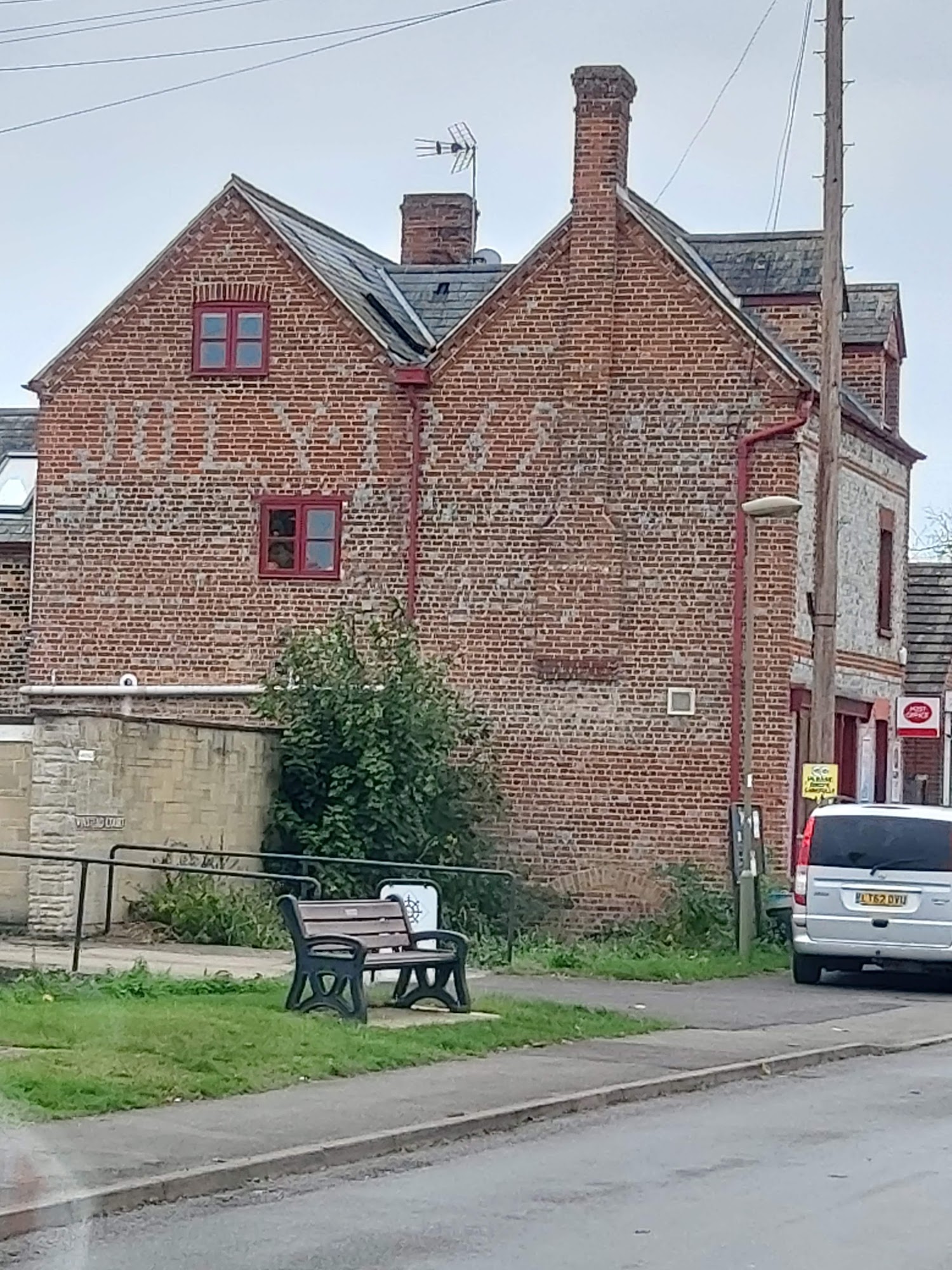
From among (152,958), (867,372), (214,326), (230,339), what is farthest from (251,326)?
(152,958)

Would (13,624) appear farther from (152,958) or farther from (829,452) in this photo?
(829,452)

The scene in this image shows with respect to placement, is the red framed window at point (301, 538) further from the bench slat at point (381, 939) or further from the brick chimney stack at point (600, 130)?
the bench slat at point (381, 939)

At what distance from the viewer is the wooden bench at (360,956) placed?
1634 centimetres

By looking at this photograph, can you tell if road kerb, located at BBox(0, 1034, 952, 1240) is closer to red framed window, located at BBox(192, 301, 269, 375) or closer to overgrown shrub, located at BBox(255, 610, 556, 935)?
overgrown shrub, located at BBox(255, 610, 556, 935)

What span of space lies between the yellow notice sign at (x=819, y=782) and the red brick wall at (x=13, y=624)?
12.0 metres

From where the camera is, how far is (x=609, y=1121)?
13438 millimetres

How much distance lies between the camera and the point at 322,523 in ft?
102

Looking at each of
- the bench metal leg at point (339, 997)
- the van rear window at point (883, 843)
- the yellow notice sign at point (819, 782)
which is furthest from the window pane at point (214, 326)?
the bench metal leg at point (339, 997)

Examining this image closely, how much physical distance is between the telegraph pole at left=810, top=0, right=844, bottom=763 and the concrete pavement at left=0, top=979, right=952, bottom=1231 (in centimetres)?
716

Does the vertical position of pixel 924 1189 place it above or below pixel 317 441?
below

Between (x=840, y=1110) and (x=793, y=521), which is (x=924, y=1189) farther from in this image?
(x=793, y=521)

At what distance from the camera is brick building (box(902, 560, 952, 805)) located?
1428 inches

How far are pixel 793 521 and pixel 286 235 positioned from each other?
783 cm

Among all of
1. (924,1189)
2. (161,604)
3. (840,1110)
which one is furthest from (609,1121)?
(161,604)
